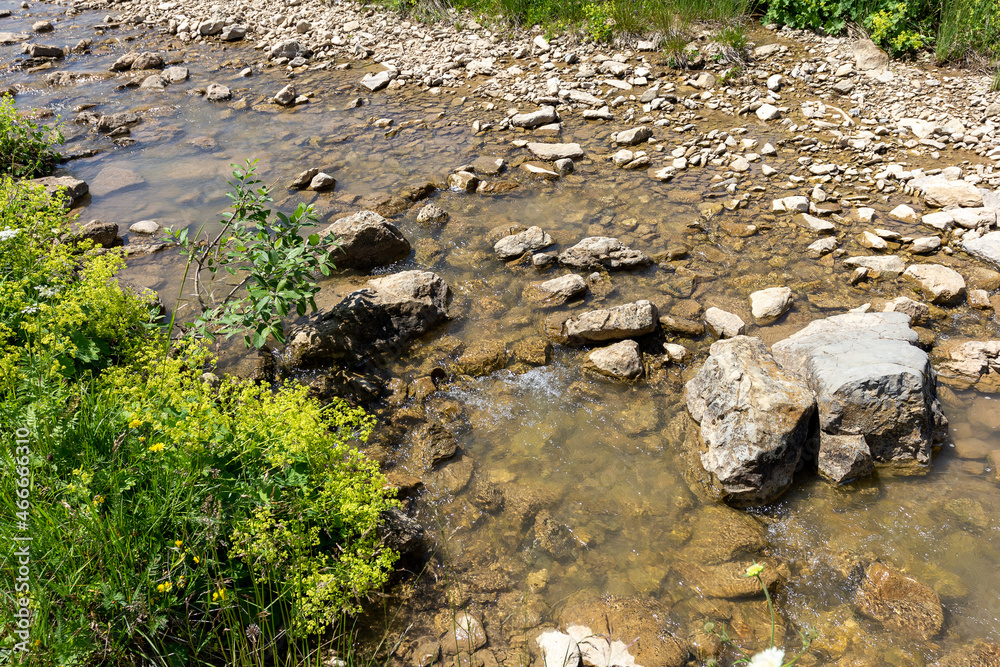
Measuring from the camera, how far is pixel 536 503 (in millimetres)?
3904

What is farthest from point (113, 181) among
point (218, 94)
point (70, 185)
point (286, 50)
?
point (286, 50)

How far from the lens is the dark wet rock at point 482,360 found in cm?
492

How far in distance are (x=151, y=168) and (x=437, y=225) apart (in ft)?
15.9

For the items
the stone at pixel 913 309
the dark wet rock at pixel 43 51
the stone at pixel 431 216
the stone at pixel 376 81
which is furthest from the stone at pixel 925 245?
the dark wet rock at pixel 43 51

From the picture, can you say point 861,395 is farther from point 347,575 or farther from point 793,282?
point 347,575

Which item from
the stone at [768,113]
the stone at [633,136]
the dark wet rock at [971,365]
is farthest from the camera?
the stone at [768,113]

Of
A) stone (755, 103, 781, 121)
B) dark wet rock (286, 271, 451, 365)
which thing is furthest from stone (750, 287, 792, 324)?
stone (755, 103, 781, 121)

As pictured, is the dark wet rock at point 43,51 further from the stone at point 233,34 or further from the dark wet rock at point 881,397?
the dark wet rock at point 881,397

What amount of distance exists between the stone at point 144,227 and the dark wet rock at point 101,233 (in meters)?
0.23

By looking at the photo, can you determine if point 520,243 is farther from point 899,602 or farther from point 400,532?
point 899,602

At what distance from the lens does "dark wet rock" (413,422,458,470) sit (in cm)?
419

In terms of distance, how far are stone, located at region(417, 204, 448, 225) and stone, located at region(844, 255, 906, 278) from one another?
430 centimetres

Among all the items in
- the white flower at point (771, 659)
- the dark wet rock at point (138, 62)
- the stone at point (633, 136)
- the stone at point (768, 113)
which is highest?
the dark wet rock at point (138, 62)

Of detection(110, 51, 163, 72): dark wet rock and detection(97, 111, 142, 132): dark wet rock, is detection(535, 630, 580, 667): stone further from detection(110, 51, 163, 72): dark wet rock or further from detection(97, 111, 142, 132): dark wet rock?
detection(110, 51, 163, 72): dark wet rock
